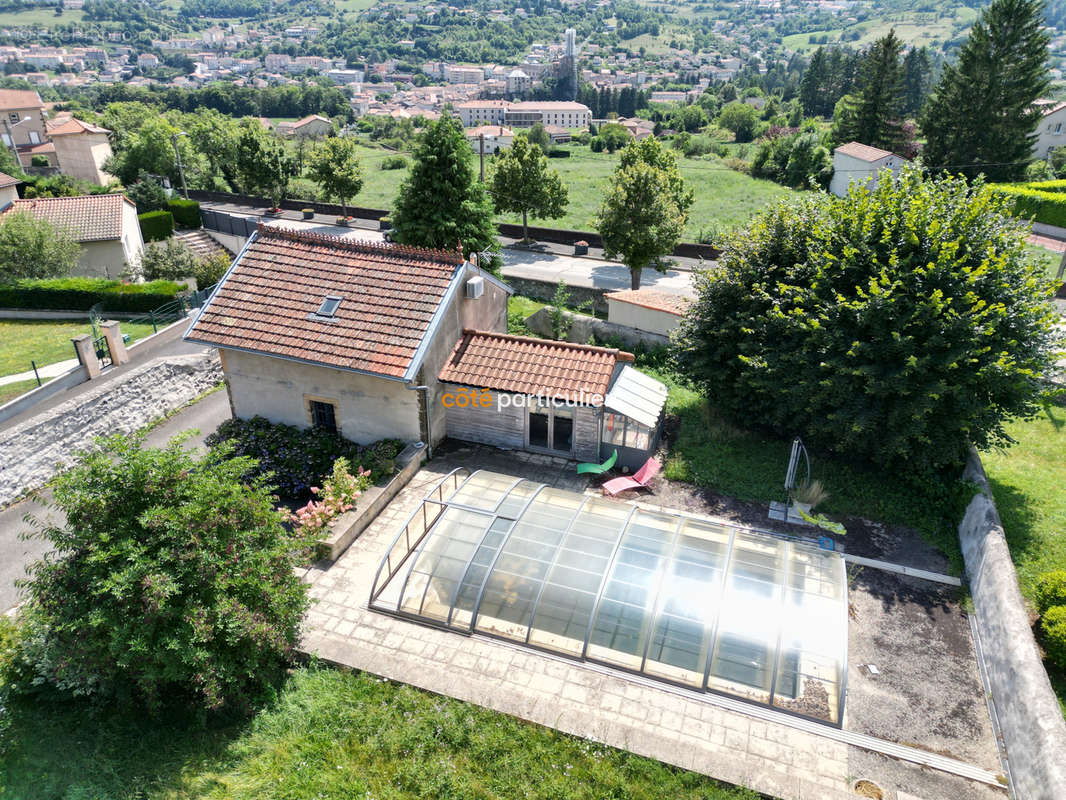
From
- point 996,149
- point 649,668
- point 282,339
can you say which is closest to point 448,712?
point 649,668

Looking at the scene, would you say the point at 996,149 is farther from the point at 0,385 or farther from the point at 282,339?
the point at 0,385

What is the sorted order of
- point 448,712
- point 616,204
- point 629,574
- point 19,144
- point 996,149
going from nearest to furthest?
point 448,712 → point 629,574 → point 616,204 → point 996,149 → point 19,144

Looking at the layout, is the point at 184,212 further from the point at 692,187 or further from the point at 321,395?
the point at 692,187

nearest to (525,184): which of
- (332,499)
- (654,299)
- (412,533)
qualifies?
(654,299)

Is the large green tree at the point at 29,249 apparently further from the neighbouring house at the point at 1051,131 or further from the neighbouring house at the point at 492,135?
the neighbouring house at the point at 1051,131

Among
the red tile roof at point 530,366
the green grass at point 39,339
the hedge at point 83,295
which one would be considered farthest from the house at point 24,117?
the red tile roof at point 530,366

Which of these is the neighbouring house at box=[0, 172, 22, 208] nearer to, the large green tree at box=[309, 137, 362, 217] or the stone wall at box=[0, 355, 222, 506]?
the large green tree at box=[309, 137, 362, 217]
